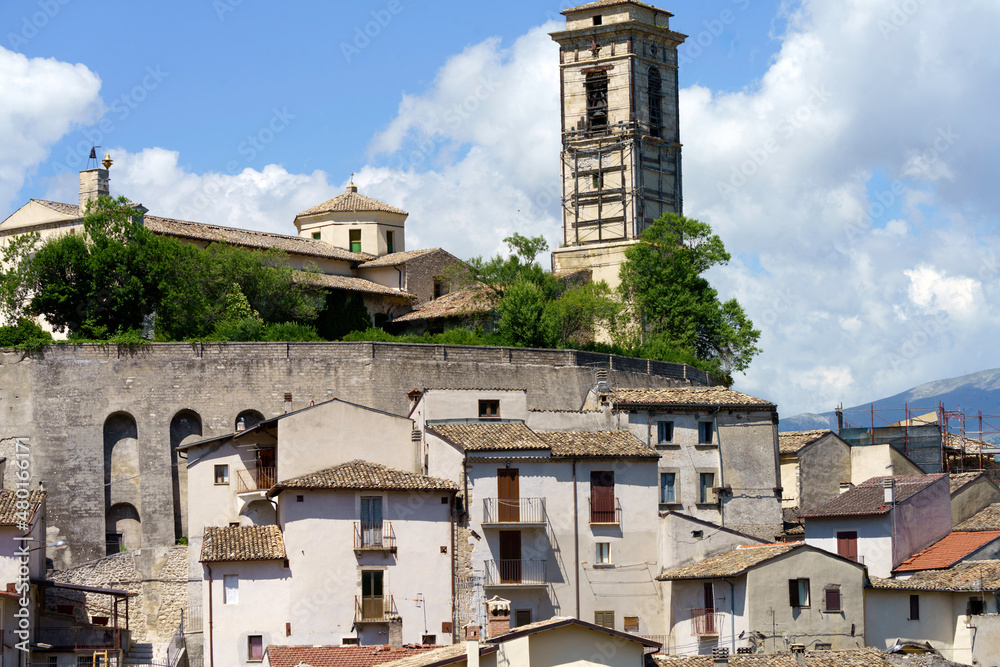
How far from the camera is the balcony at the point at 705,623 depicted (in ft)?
152

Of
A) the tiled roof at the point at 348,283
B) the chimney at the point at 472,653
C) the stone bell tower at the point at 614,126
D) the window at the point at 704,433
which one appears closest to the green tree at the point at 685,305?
the stone bell tower at the point at 614,126

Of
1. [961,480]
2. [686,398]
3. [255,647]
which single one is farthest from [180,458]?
[961,480]

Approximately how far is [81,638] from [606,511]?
16.6 metres

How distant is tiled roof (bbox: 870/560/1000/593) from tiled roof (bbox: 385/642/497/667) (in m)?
15.0

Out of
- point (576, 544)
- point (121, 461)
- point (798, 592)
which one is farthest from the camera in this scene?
point (121, 461)

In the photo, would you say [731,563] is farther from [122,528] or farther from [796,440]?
A: [122,528]

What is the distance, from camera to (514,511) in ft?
157

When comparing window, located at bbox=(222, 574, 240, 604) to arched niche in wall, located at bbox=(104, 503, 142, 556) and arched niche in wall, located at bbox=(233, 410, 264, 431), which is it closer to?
arched niche in wall, located at bbox=(104, 503, 142, 556)

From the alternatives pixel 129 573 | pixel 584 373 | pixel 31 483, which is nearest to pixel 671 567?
pixel 584 373

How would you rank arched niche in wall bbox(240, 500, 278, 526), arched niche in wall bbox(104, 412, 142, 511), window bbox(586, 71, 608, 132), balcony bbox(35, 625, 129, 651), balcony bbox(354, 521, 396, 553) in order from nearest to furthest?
balcony bbox(354, 521, 396, 553), balcony bbox(35, 625, 129, 651), arched niche in wall bbox(240, 500, 278, 526), arched niche in wall bbox(104, 412, 142, 511), window bbox(586, 71, 608, 132)

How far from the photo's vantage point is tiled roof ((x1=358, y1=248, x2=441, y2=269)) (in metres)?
75.1

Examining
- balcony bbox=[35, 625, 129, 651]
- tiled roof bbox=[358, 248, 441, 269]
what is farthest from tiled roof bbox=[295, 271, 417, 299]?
balcony bbox=[35, 625, 129, 651]

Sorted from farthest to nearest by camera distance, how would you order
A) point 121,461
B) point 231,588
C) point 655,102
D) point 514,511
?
point 655,102
point 121,461
point 514,511
point 231,588

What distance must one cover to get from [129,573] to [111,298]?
11866 millimetres
